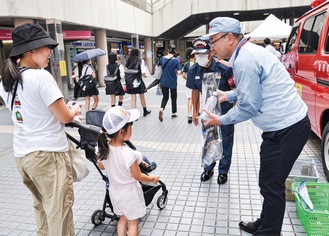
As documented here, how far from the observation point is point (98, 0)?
13.2 metres

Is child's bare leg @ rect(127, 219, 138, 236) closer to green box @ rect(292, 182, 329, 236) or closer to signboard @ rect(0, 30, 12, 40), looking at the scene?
green box @ rect(292, 182, 329, 236)

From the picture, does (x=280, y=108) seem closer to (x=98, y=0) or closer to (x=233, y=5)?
(x=98, y=0)

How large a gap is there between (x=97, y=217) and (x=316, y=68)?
3219 millimetres

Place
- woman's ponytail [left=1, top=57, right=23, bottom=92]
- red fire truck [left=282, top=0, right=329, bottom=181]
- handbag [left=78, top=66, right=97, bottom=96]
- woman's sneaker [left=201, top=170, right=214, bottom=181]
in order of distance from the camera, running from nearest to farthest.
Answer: woman's ponytail [left=1, top=57, right=23, bottom=92] < red fire truck [left=282, top=0, right=329, bottom=181] < woman's sneaker [left=201, top=170, right=214, bottom=181] < handbag [left=78, top=66, right=97, bottom=96]

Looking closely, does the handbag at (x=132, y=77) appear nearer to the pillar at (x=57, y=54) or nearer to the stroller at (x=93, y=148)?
the pillar at (x=57, y=54)

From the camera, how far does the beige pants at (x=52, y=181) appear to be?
84.7 inches

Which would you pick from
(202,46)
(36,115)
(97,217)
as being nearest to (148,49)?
(202,46)

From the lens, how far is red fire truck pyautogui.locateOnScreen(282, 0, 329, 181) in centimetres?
382

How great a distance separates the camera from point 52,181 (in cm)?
220

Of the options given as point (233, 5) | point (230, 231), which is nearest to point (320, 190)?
point (230, 231)

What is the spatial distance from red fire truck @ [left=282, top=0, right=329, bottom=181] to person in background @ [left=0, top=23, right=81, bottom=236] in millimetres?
3035

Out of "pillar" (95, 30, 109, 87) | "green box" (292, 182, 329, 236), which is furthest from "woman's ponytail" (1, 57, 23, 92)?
"pillar" (95, 30, 109, 87)

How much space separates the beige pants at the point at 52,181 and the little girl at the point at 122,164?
302 millimetres

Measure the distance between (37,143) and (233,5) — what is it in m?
16.7
